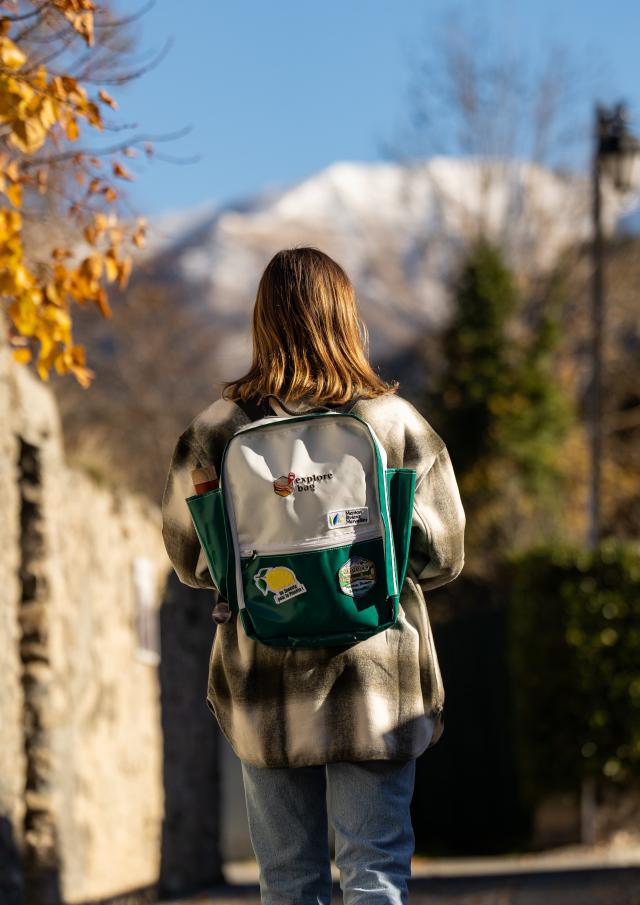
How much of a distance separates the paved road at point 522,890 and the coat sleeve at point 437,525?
14.5 ft

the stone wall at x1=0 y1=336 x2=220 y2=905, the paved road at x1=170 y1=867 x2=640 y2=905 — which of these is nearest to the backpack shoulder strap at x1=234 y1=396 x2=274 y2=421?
the stone wall at x1=0 y1=336 x2=220 y2=905

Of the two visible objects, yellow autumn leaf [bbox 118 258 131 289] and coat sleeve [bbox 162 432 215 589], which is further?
yellow autumn leaf [bbox 118 258 131 289]

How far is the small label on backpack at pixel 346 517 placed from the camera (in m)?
2.93

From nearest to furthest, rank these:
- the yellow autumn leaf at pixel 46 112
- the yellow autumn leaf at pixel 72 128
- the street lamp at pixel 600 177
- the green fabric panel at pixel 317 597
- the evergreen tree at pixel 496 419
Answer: the green fabric panel at pixel 317 597, the yellow autumn leaf at pixel 46 112, the yellow autumn leaf at pixel 72 128, the street lamp at pixel 600 177, the evergreen tree at pixel 496 419

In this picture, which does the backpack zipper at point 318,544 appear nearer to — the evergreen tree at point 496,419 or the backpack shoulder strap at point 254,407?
the backpack shoulder strap at point 254,407

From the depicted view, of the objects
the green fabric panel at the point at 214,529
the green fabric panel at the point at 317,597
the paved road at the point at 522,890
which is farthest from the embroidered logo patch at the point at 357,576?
the paved road at the point at 522,890

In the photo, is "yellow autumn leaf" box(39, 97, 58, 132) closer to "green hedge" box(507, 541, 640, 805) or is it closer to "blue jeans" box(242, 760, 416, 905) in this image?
"blue jeans" box(242, 760, 416, 905)

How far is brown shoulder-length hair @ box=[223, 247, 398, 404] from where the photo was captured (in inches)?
119

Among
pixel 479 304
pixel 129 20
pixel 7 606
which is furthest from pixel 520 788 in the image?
pixel 479 304

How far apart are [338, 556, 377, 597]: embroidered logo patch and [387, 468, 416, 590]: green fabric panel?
8cm

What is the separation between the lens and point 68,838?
6504mm

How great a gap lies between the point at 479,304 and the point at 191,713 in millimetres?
12981

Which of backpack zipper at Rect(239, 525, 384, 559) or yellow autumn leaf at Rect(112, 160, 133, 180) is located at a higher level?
yellow autumn leaf at Rect(112, 160, 133, 180)

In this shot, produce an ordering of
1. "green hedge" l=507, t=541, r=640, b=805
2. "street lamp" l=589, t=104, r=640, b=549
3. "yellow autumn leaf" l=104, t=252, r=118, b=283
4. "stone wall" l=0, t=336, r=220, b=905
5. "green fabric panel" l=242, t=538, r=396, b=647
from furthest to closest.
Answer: "street lamp" l=589, t=104, r=640, b=549
"green hedge" l=507, t=541, r=640, b=805
"stone wall" l=0, t=336, r=220, b=905
"yellow autumn leaf" l=104, t=252, r=118, b=283
"green fabric panel" l=242, t=538, r=396, b=647
